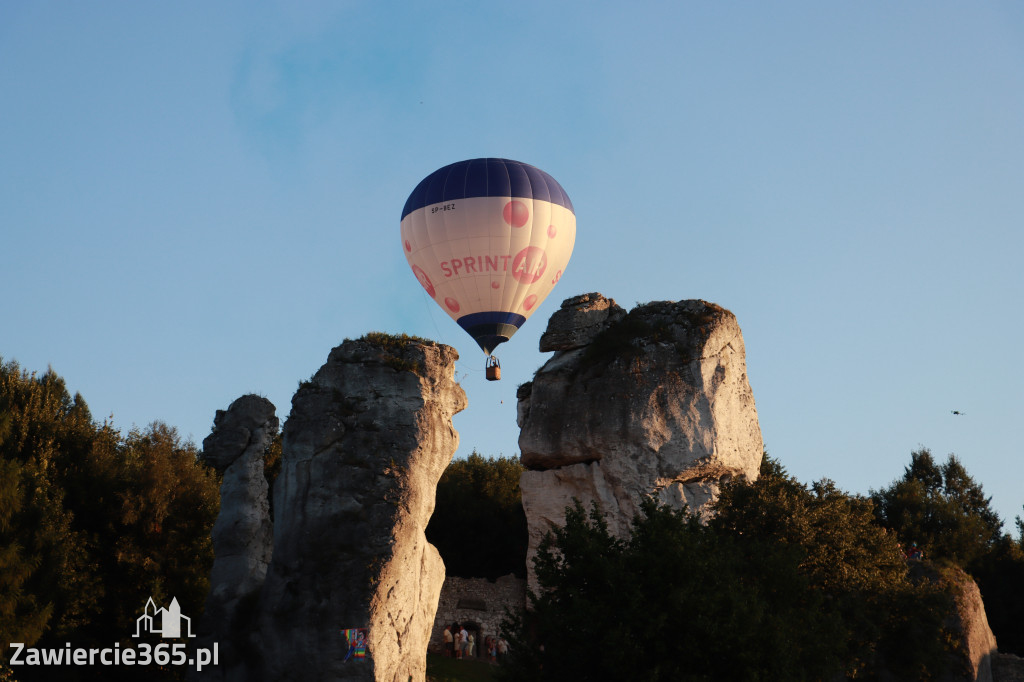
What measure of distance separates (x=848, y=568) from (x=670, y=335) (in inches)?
398

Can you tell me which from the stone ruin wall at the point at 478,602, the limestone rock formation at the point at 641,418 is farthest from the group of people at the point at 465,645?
the limestone rock formation at the point at 641,418

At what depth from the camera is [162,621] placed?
29797mm

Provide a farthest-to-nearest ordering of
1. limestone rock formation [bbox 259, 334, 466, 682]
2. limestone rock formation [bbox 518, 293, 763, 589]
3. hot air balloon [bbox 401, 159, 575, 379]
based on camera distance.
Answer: hot air balloon [bbox 401, 159, 575, 379], limestone rock formation [bbox 518, 293, 763, 589], limestone rock formation [bbox 259, 334, 466, 682]

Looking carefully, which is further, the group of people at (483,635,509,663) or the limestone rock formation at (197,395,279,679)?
the group of people at (483,635,509,663)

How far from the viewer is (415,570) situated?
85.0 ft

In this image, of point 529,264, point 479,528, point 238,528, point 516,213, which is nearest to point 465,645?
point 479,528

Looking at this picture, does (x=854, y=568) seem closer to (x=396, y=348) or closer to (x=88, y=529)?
(x=396, y=348)

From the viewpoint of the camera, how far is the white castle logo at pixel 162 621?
2961cm

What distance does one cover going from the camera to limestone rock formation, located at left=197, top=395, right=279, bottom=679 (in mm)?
25672

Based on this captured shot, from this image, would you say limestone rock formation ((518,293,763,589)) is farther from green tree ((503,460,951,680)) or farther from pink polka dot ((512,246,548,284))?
pink polka dot ((512,246,548,284))

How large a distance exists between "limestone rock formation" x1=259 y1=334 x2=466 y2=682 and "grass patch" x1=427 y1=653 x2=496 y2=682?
15.2 ft

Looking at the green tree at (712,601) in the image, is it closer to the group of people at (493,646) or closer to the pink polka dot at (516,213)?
the group of people at (493,646)

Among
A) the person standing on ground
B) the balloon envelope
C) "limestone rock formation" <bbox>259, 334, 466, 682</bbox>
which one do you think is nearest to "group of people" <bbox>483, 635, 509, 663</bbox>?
the person standing on ground

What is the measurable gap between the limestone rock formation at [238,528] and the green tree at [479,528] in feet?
60.5
